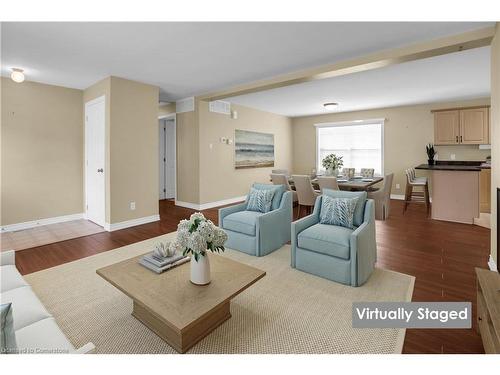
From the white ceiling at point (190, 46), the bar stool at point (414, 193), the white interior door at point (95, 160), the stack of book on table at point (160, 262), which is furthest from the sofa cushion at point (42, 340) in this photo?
the bar stool at point (414, 193)

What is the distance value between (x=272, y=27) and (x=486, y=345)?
9.93ft

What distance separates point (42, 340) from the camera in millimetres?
1257

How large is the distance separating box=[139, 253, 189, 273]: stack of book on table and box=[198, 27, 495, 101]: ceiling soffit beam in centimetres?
326

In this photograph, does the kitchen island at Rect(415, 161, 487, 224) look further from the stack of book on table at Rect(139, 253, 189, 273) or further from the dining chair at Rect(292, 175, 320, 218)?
the stack of book on table at Rect(139, 253, 189, 273)

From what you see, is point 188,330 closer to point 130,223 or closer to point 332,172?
point 130,223

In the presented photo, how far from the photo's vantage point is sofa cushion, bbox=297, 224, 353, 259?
2.50 meters

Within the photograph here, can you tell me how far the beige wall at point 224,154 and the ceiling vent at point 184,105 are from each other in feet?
0.77

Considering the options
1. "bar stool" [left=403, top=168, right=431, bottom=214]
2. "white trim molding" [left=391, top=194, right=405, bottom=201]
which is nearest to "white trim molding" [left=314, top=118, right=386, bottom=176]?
"white trim molding" [left=391, top=194, right=405, bottom=201]

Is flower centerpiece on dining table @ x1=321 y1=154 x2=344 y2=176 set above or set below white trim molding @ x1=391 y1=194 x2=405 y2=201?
above

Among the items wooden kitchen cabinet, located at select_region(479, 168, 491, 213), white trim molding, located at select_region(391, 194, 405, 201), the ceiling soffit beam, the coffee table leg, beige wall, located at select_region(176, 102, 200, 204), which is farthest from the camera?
white trim molding, located at select_region(391, 194, 405, 201)

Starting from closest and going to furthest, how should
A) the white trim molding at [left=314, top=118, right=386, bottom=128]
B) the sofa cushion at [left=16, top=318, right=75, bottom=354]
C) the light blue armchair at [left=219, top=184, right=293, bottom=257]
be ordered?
1. the sofa cushion at [left=16, top=318, right=75, bottom=354]
2. the light blue armchair at [left=219, top=184, right=293, bottom=257]
3. the white trim molding at [left=314, top=118, right=386, bottom=128]

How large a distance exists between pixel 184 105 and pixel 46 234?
3632 mm

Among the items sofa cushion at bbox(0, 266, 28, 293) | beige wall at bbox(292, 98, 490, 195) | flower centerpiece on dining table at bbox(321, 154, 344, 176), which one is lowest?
sofa cushion at bbox(0, 266, 28, 293)
